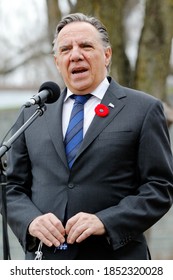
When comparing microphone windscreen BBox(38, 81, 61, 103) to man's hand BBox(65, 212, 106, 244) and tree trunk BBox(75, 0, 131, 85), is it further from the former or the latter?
tree trunk BBox(75, 0, 131, 85)

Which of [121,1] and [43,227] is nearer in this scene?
[43,227]

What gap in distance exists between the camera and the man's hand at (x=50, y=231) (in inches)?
137

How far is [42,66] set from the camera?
18.5 metres

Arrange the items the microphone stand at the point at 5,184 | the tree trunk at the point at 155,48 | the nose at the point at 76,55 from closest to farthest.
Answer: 1. the microphone stand at the point at 5,184
2. the nose at the point at 76,55
3. the tree trunk at the point at 155,48

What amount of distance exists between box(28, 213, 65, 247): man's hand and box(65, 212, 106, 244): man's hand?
4cm

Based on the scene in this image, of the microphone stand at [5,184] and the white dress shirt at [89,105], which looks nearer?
the microphone stand at [5,184]

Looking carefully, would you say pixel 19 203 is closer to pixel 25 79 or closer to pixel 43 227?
pixel 43 227

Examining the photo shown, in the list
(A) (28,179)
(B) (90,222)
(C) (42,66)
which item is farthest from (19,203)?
(C) (42,66)

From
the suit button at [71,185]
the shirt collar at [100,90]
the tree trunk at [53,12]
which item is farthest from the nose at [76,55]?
the tree trunk at [53,12]

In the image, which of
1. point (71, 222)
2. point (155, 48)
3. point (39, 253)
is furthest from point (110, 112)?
point (155, 48)

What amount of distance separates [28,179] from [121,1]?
396cm

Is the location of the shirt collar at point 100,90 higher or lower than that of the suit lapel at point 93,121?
higher

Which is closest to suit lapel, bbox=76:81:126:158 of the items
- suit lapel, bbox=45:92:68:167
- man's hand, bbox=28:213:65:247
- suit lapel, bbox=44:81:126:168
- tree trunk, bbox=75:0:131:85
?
suit lapel, bbox=44:81:126:168

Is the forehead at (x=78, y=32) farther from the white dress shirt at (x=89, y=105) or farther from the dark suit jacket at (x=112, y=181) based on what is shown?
the dark suit jacket at (x=112, y=181)
